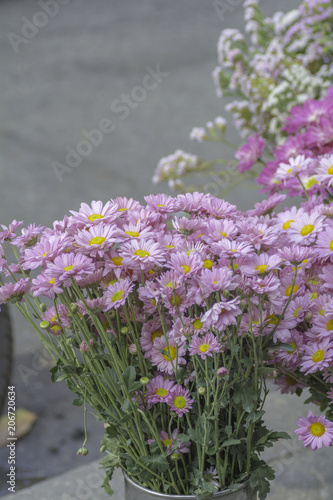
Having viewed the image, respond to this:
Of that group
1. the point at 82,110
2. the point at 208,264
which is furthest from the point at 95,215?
the point at 82,110

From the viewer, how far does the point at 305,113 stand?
2.58 ft

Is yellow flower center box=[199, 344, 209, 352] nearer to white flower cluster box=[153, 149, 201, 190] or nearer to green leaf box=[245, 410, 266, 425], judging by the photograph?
green leaf box=[245, 410, 266, 425]

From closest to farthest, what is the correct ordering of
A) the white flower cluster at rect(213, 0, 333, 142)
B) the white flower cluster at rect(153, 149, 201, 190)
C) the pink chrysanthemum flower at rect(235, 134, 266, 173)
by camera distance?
the pink chrysanthemum flower at rect(235, 134, 266, 173)
the white flower cluster at rect(213, 0, 333, 142)
the white flower cluster at rect(153, 149, 201, 190)

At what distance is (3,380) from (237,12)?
4.09 metres

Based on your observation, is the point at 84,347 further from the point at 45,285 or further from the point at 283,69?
the point at 283,69

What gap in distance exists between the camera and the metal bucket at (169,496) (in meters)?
0.52

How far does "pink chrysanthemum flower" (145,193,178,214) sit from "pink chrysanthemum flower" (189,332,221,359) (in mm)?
122

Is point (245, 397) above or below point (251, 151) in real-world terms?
below

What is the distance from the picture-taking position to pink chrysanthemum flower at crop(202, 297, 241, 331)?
44 cm

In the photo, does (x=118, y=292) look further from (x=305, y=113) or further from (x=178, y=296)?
(x=305, y=113)

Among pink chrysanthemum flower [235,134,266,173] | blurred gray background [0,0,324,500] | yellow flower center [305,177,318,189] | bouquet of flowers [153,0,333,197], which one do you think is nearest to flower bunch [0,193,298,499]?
yellow flower center [305,177,318,189]

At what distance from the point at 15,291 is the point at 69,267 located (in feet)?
0.22

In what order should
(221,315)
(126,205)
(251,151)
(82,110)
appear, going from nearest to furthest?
1. (221,315)
2. (126,205)
3. (251,151)
4. (82,110)

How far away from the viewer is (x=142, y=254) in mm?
473
